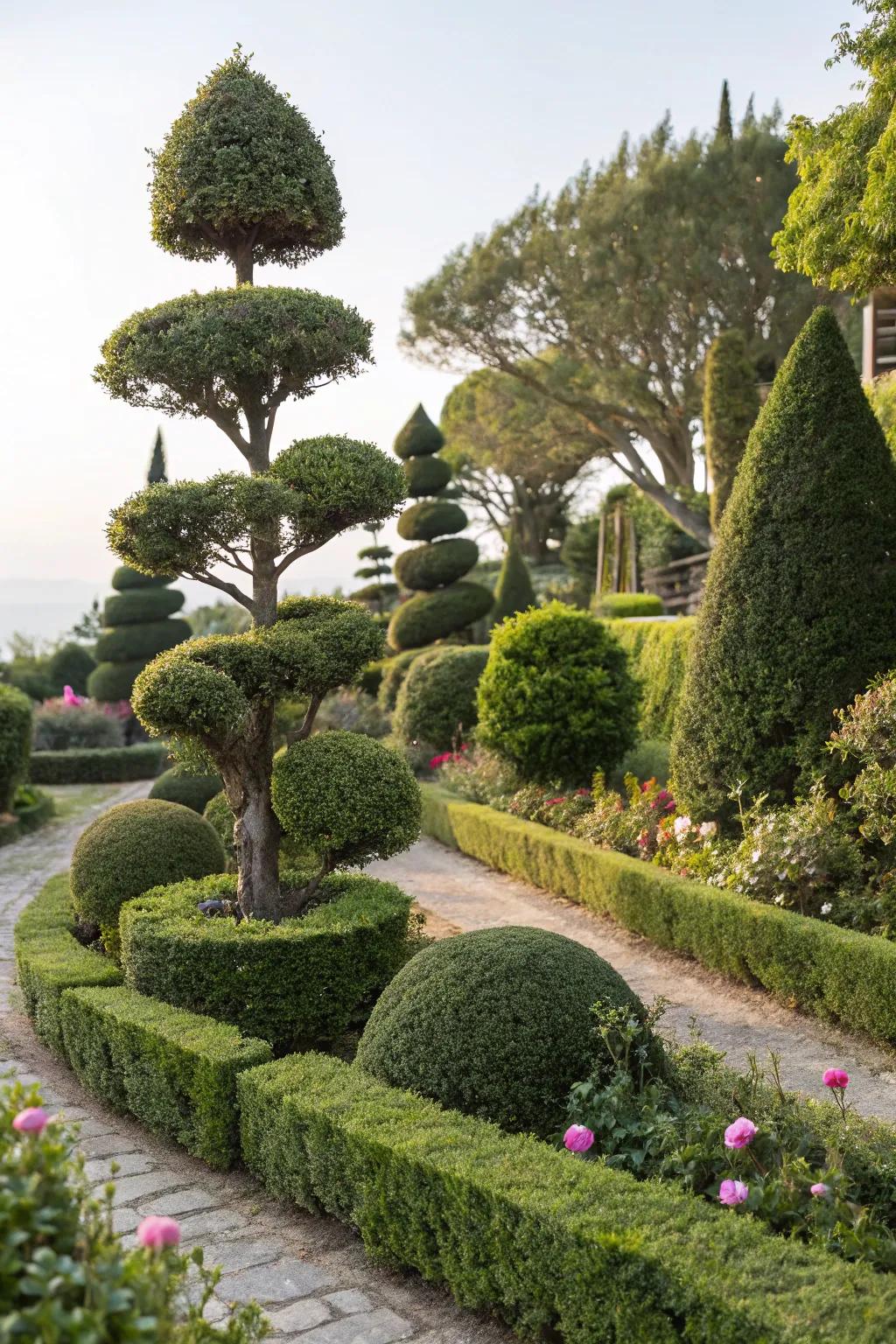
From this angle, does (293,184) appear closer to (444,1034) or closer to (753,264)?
(444,1034)

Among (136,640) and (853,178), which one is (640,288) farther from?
(853,178)

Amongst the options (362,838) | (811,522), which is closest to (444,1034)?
(362,838)

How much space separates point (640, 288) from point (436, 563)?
7.94 meters

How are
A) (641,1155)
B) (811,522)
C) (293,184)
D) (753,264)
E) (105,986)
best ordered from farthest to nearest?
(753,264)
(811,522)
(293,184)
(105,986)
(641,1155)

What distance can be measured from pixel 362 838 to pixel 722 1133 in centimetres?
328

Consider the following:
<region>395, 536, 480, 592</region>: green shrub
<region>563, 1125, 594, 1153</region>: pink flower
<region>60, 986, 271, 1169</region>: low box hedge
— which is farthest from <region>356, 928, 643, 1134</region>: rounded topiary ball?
<region>395, 536, 480, 592</region>: green shrub

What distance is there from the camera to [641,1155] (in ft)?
12.9

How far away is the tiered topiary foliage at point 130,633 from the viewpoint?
25766 millimetres

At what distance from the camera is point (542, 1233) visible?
3.32 m

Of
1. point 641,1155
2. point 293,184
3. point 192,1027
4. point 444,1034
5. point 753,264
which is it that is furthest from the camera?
point 753,264

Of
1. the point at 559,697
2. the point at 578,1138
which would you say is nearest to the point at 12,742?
the point at 559,697

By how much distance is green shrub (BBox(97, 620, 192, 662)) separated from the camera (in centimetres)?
2581

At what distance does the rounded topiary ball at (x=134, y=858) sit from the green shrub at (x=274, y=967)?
1.16 metres

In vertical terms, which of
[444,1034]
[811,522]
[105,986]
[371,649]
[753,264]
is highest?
[753,264]
